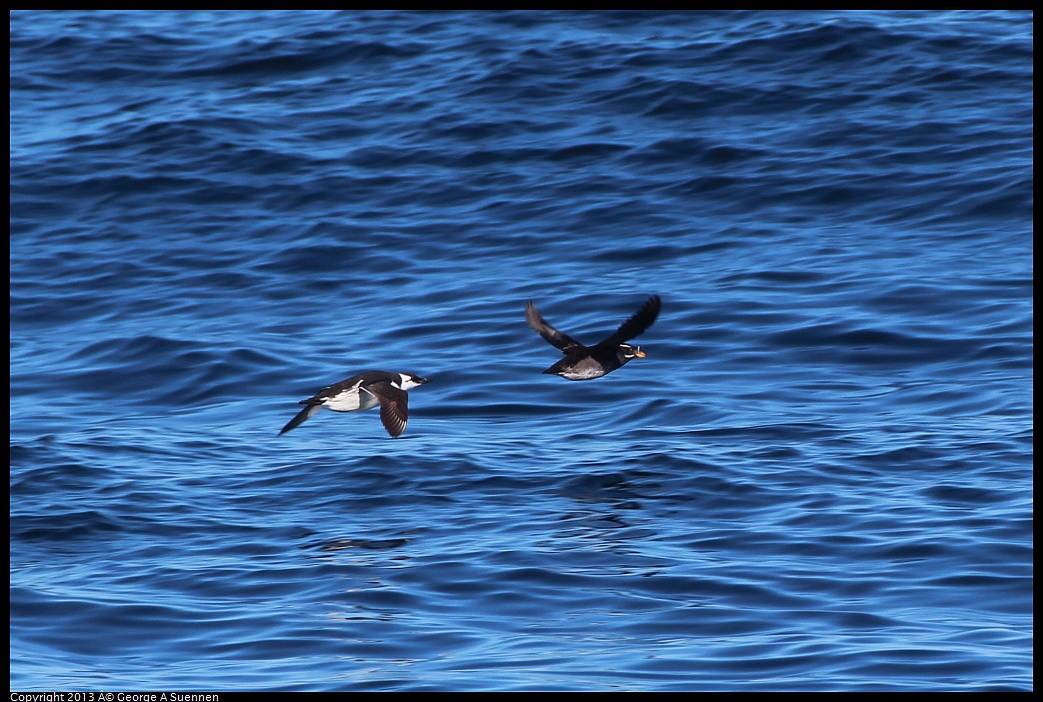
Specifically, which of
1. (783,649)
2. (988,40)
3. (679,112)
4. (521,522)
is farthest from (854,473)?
(988,40)

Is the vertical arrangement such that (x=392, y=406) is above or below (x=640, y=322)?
below

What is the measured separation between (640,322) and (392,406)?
199 cm

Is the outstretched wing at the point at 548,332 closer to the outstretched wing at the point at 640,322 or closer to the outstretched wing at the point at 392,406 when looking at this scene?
the outstretched wing at the point at 640,322

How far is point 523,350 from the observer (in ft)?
42.9

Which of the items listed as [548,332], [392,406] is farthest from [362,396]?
[548,332]

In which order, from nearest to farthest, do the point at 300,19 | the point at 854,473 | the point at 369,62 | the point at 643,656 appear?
the point at 643,656 → the point at 854,473 → the point at 369,62 → the point at 300,19

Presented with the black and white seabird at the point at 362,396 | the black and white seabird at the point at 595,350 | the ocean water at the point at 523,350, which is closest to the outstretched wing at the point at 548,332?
the black and white seabird at the point at 595,350

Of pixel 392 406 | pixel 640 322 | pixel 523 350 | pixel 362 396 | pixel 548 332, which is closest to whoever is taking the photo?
pixel 392 406

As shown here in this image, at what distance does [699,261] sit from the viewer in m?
14.2

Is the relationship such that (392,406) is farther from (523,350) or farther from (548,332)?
(523,350)

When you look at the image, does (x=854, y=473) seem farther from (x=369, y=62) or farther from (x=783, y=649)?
(x=369, y=62)

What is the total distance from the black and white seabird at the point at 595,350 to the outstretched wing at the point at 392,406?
4.00ft

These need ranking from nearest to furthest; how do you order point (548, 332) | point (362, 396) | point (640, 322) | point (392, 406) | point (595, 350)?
point (392, 406) → point (362, 396) → point (640, 322) → point (595, 350) → point (548, 332)

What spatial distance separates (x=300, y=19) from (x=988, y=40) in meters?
10.5
